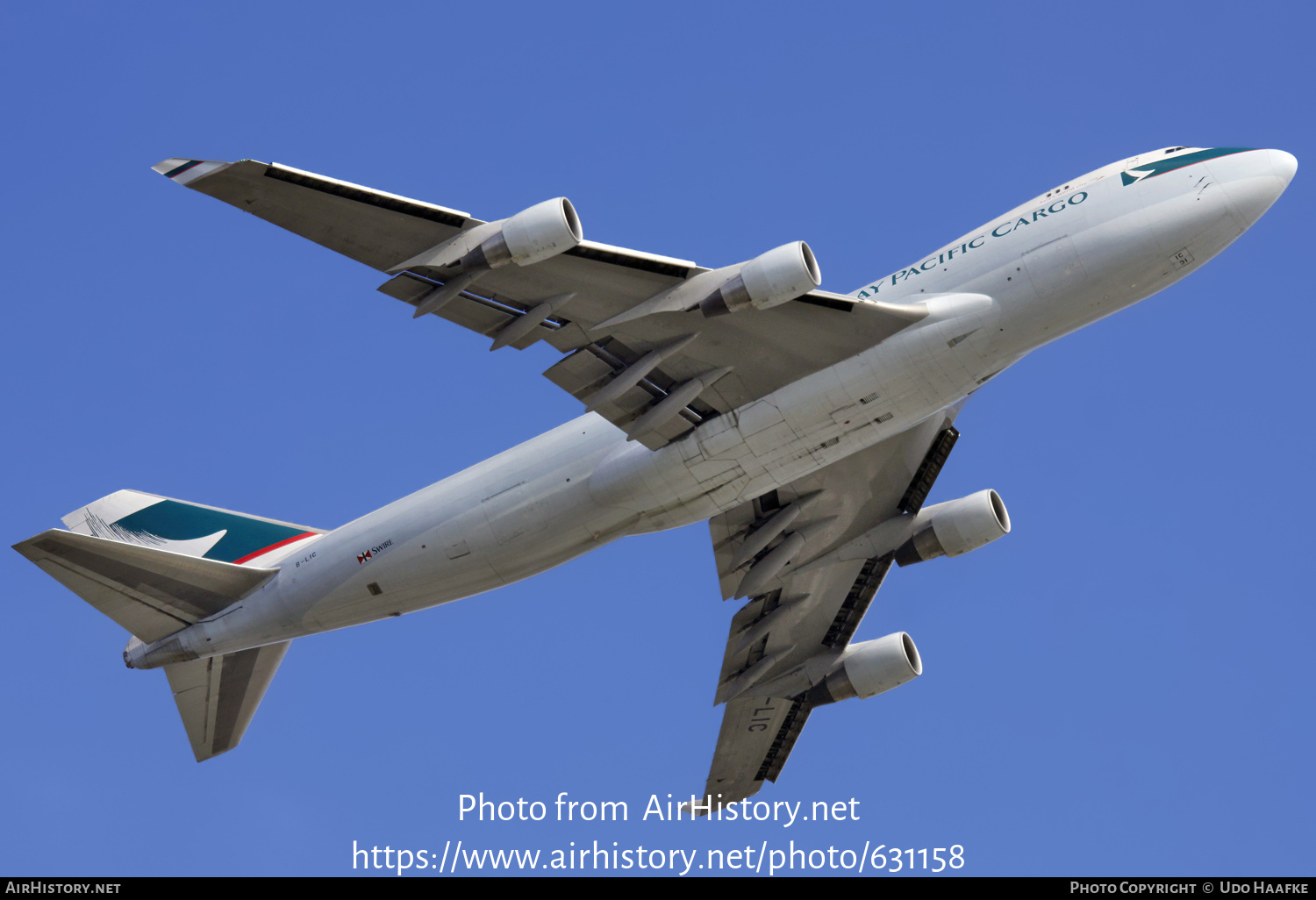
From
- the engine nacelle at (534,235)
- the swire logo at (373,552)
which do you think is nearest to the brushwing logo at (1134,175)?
the engine nacelle at (534,235)

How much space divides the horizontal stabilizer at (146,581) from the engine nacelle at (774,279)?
1354cm

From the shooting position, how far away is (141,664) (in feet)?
102

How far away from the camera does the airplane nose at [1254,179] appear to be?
24.9 m

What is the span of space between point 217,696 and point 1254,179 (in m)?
26.7

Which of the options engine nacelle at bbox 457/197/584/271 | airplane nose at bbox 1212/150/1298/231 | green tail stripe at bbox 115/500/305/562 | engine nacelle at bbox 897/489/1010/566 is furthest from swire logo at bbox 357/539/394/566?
airplane nose at bbox 1212/150/1298/231

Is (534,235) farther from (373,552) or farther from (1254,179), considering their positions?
(1254,179)

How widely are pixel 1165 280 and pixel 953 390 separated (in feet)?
15.4

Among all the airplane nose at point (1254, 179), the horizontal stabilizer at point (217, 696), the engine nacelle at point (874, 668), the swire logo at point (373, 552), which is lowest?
the horizontal stabilizer at point (217, 696)

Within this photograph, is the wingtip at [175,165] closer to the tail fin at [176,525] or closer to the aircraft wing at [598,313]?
the aircraft wing at [598,313]

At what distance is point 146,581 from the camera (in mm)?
30016

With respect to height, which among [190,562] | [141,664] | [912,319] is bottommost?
[141,664]

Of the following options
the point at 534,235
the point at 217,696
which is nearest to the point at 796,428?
the point at 534,235

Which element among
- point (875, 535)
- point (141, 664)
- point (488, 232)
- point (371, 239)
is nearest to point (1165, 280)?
point (875, 535)

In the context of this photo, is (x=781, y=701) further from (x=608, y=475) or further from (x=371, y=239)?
(x=371, y=239)
